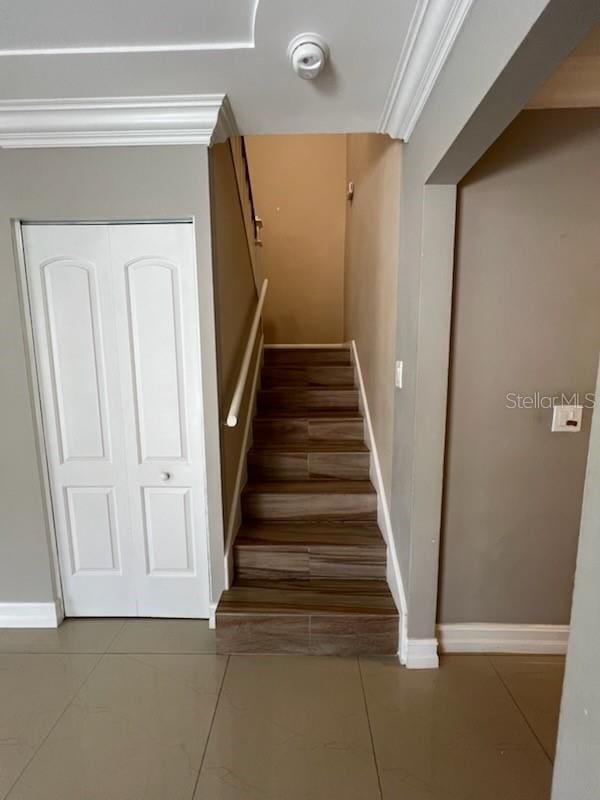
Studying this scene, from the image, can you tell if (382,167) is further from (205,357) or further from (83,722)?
(83,722)

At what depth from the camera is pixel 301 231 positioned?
4344mm

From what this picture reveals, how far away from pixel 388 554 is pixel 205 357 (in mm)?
1356

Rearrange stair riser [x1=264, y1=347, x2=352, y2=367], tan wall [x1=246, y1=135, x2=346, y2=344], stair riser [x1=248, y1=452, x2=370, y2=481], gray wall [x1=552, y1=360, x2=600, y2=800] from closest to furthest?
gray wall [x1=552, y1=360, x2=600, y2=800]
stair riser [x1=248, y1=452, x2=370, y2=481]
stair riser [x1=264, y1=347, x2=352, y2=367]
tan wall [x1=246, y1=135, x2=346, y2=344]

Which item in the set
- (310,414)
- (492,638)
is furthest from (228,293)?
(492,638)

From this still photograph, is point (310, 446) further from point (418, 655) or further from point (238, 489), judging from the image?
point (418, 655)

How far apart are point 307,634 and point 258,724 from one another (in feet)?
1.35

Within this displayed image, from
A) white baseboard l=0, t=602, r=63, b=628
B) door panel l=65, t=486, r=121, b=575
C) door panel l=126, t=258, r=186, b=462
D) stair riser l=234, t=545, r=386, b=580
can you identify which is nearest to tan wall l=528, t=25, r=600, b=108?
door panel l=126, t=258, r=186, b=462

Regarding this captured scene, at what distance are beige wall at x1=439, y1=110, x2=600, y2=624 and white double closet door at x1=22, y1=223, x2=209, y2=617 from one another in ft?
Result: 4.00

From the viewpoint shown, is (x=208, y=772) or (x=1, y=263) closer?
(x=208, y=772)

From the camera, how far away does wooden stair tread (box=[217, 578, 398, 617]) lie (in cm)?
189

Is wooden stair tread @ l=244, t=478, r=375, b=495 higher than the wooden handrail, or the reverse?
the wooden handrail

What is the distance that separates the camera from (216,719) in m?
1.57

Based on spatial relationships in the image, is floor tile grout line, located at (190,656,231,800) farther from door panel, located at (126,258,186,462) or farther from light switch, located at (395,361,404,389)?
light switch, located at (395,361,404,389)

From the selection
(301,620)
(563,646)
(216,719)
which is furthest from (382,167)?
(216,719)
